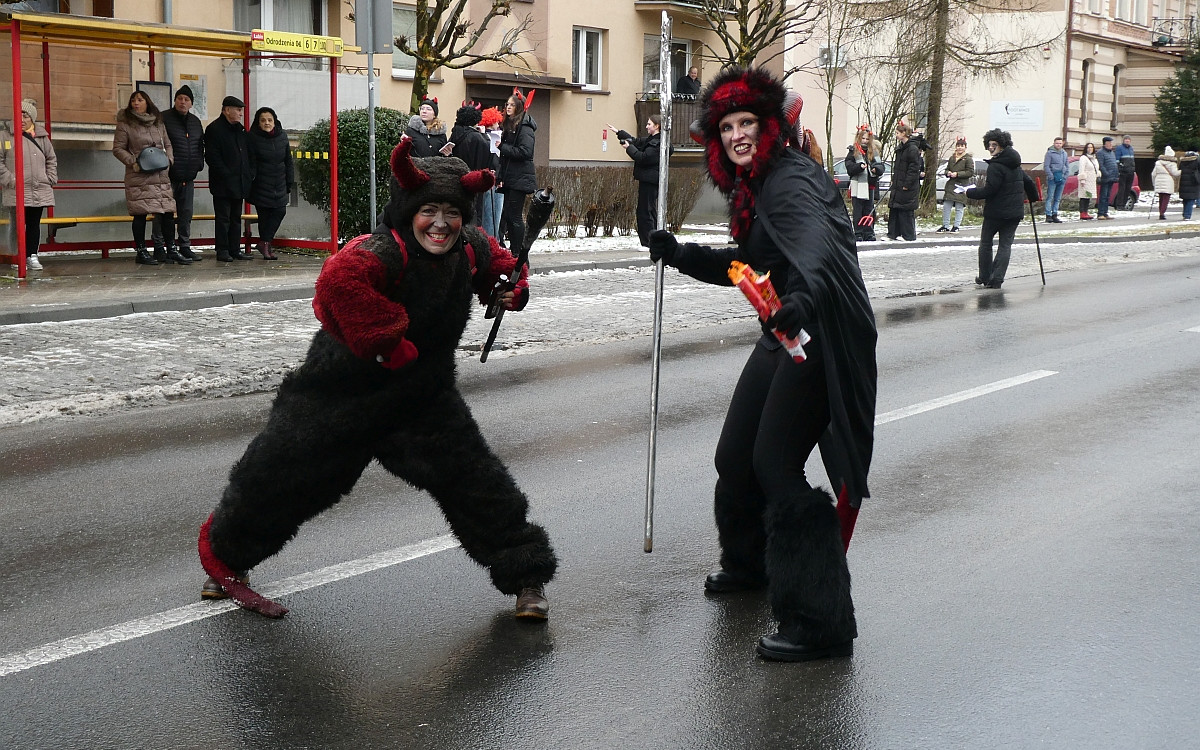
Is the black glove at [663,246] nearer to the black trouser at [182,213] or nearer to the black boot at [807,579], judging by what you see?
the black boot at [807,579]

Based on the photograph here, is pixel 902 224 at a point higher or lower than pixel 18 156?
lower

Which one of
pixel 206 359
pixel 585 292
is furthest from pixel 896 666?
pixel 585 292

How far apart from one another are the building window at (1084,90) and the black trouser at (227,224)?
37305 mm

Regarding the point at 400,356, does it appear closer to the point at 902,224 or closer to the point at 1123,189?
the point at 902,224

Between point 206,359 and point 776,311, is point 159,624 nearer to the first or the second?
point 776,311

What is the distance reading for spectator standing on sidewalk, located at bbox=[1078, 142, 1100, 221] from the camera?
1257 inches

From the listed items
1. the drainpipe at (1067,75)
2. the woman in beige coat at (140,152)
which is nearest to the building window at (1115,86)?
the drainpipe at (1067,75)

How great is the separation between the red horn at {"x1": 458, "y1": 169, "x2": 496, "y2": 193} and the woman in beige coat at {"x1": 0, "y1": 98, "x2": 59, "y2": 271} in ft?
34.9

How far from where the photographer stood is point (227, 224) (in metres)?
16.0

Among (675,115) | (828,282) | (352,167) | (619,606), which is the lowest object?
(619,606)

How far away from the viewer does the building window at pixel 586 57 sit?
3047 cm

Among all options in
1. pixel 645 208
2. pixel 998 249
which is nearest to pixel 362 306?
pixel 998 249

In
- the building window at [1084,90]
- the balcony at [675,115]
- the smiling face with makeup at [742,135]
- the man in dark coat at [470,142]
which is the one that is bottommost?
the smiling face with makeup at [742,135]

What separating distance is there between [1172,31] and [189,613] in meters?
A: 55.2
